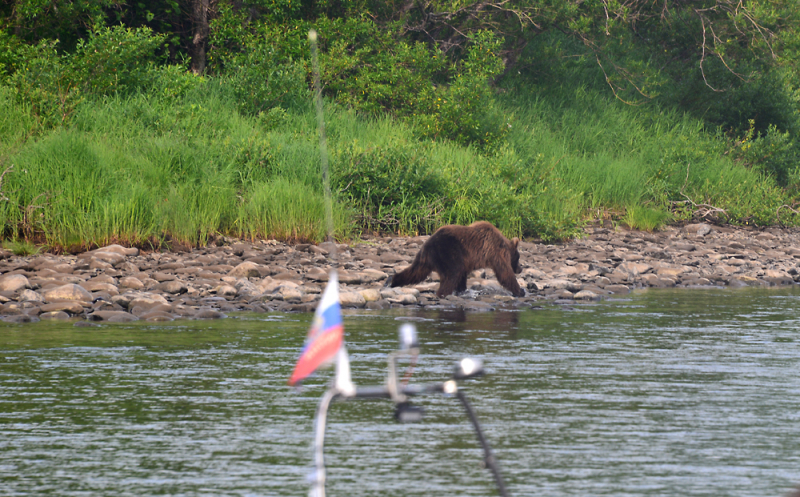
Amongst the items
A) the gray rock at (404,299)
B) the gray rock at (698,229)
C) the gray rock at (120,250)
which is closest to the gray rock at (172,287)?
the gray rock at (120,250)

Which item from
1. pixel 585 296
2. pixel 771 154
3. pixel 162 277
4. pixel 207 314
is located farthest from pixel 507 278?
pixel 771 154

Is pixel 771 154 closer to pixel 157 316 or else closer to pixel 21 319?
pixel 157 316

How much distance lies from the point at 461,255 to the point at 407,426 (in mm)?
5633

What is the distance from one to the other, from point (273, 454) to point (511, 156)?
525 inches

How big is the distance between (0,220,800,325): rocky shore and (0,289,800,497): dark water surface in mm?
920

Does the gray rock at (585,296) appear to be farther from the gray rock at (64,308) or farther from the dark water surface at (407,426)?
the gray rock at (64,308)

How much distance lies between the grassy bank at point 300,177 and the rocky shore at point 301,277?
1.96 feet

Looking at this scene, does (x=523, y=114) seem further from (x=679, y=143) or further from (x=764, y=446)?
(x=764, y=446)

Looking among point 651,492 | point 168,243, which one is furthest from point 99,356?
point 168,243

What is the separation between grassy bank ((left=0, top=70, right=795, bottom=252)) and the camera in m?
12.9

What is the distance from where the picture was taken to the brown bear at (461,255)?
35.4ft

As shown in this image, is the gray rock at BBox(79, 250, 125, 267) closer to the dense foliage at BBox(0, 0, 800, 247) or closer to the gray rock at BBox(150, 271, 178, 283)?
the dense foliage at BBox(0, 0, 800, 247)

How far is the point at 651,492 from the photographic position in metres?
4.09

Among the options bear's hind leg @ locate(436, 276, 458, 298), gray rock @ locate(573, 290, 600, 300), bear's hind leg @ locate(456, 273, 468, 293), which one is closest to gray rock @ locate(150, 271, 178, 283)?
bear's hind leg @ locate(436, 276, 458, 298)
